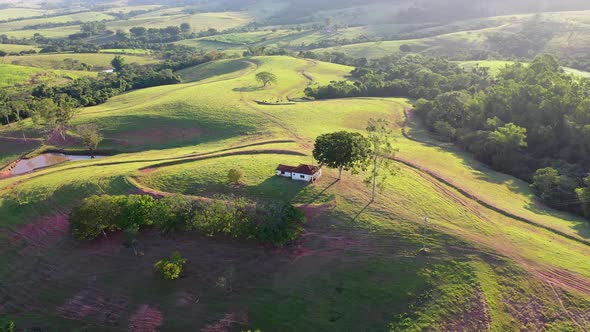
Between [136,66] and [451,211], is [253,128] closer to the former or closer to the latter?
[451,211]

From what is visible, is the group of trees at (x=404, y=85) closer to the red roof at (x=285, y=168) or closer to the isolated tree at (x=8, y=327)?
the red roof at (x=285, y=168)

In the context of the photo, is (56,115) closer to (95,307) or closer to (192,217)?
(192,217)

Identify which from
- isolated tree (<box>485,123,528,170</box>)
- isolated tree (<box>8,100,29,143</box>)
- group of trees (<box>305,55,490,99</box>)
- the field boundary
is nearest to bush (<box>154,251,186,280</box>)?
the field boundary

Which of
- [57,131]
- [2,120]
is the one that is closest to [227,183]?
[57,131]

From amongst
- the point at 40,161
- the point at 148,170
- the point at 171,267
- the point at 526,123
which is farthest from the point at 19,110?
the point at 526,123

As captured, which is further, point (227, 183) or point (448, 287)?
point (227, 183)

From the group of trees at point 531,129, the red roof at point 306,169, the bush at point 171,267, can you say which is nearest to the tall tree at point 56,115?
the bush at point 171,267
